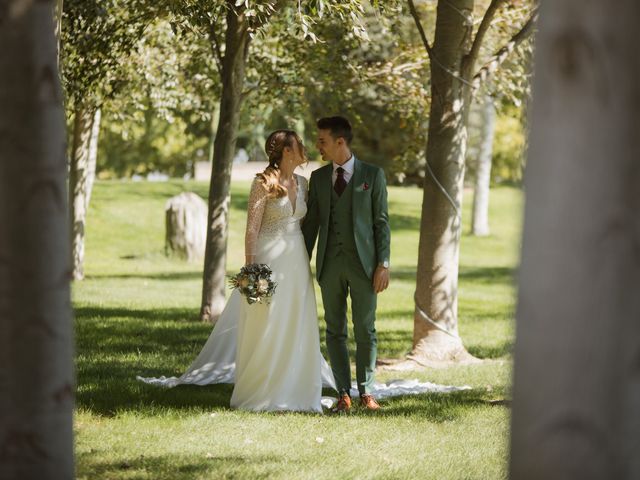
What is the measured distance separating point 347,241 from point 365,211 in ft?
0.92

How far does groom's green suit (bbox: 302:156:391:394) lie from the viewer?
27.0ft

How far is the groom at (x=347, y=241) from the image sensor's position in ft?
26.9

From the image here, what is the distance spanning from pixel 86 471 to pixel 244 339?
8.72ft

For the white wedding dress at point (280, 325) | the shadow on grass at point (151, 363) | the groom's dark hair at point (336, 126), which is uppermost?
the groom's dark hair at point (336, 126)

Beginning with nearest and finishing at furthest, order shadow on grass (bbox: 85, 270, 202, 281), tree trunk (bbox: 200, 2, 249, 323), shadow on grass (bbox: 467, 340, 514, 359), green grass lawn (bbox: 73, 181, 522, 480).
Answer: green grass lawn (bbox: 73, 181, 522, 480) < shadow on grass (bbox: 467, 340, 514, 359) < tree trunk (bbox: 200, 2, 249, 323) < shadow on grass (bbox: 85, 270, 202, 281)

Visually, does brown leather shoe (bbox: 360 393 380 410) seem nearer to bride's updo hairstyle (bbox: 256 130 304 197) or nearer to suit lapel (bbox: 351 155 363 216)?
suit lapel (bbox: 351 155 363 216)

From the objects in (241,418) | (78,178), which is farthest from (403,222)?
(241,418)

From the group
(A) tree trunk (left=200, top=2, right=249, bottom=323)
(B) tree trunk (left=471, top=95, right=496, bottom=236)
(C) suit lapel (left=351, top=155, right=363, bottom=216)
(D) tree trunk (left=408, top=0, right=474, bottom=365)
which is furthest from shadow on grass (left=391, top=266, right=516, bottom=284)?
(C) suit lapel (left=351, top=155, right=363, bottom=216)

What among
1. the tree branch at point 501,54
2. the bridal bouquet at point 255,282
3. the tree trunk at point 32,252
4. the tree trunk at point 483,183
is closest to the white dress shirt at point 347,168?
the bridal bouquet at point 255,282

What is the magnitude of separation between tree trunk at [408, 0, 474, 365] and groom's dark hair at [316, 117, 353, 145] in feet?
9.05

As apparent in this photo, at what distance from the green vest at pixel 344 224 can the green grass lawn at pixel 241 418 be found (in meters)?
1.31

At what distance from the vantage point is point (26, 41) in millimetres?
3340

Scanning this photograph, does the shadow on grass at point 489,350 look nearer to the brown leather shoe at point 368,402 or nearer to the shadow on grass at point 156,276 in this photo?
the brown leather shoe at point 368,402

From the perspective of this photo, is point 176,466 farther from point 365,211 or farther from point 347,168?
point 347,168
